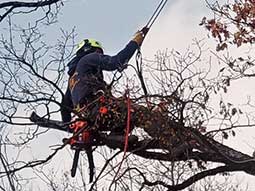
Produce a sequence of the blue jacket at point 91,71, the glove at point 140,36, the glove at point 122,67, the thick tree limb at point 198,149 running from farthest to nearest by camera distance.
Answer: the thick tree limb at point 198,149, the glove at point 140,36, the blue jacket at point 91,71, the glove at point 122,67

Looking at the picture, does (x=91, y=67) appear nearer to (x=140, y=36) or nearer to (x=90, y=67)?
(x=90, y=67)

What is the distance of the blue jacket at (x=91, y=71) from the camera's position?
636 cm

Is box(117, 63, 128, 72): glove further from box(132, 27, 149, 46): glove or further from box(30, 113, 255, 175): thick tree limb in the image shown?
box(30, 113, 255, 175): thick tree limb

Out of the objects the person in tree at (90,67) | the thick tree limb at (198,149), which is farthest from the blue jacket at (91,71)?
the thick tree limb at (198,149)

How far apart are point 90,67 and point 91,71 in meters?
→ 0.05

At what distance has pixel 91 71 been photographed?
649cm

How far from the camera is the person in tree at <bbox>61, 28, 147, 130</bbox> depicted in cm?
637

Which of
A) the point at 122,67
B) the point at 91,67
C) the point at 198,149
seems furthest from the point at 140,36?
the point at 198,149

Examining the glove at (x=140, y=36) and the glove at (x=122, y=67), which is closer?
the glove at (x=122, y=67)

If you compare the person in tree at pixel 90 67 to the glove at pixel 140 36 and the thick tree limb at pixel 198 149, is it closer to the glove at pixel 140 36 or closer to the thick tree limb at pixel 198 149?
the glove at pixel 140 36

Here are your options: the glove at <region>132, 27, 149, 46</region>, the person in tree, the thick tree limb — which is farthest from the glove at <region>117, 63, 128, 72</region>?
the thick tree limb

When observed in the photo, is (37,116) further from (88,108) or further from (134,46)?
(134,46)

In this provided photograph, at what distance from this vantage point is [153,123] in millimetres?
6285

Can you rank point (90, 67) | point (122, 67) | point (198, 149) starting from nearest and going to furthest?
point (122, 67), point (90, 67), point (198, 149)
